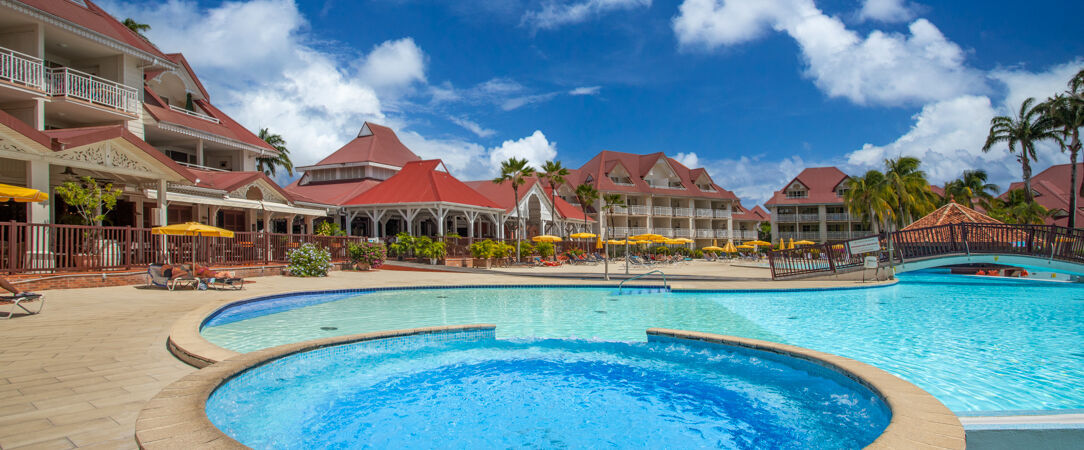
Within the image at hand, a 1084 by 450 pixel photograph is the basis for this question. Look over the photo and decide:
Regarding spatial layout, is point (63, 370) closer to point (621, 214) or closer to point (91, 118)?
point (91, 118)

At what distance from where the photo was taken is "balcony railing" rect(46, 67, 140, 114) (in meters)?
16.6

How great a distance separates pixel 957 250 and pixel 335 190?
98.7ft

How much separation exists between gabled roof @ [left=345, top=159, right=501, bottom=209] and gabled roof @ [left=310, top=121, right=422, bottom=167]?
164 inches

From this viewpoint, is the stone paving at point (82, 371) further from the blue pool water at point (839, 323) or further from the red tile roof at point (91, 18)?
the red tile roof at point (91, 18)

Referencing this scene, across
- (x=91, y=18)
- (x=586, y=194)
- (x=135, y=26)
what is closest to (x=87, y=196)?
(x=91, y=18)

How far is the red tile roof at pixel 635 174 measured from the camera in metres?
51.0

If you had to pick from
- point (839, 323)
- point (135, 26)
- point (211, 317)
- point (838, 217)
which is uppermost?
point (135, 26)

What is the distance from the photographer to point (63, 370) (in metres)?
4.96

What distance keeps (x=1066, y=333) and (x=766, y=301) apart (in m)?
5.48

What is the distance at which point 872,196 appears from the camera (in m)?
40.1

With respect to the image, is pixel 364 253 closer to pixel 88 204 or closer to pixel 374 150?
pixel 88 204

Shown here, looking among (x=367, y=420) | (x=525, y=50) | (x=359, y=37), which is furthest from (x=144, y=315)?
(x=525, y=50)

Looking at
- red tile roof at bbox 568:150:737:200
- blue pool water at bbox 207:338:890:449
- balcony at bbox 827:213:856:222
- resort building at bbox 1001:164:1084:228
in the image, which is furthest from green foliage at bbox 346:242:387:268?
resort building at bbox 1001:164:1084:228

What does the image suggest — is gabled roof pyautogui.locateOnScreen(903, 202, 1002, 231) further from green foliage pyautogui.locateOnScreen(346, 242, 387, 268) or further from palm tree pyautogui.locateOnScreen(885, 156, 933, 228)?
green foliage pyautogui.locateOnScreen(346, 242, 387, 268)
